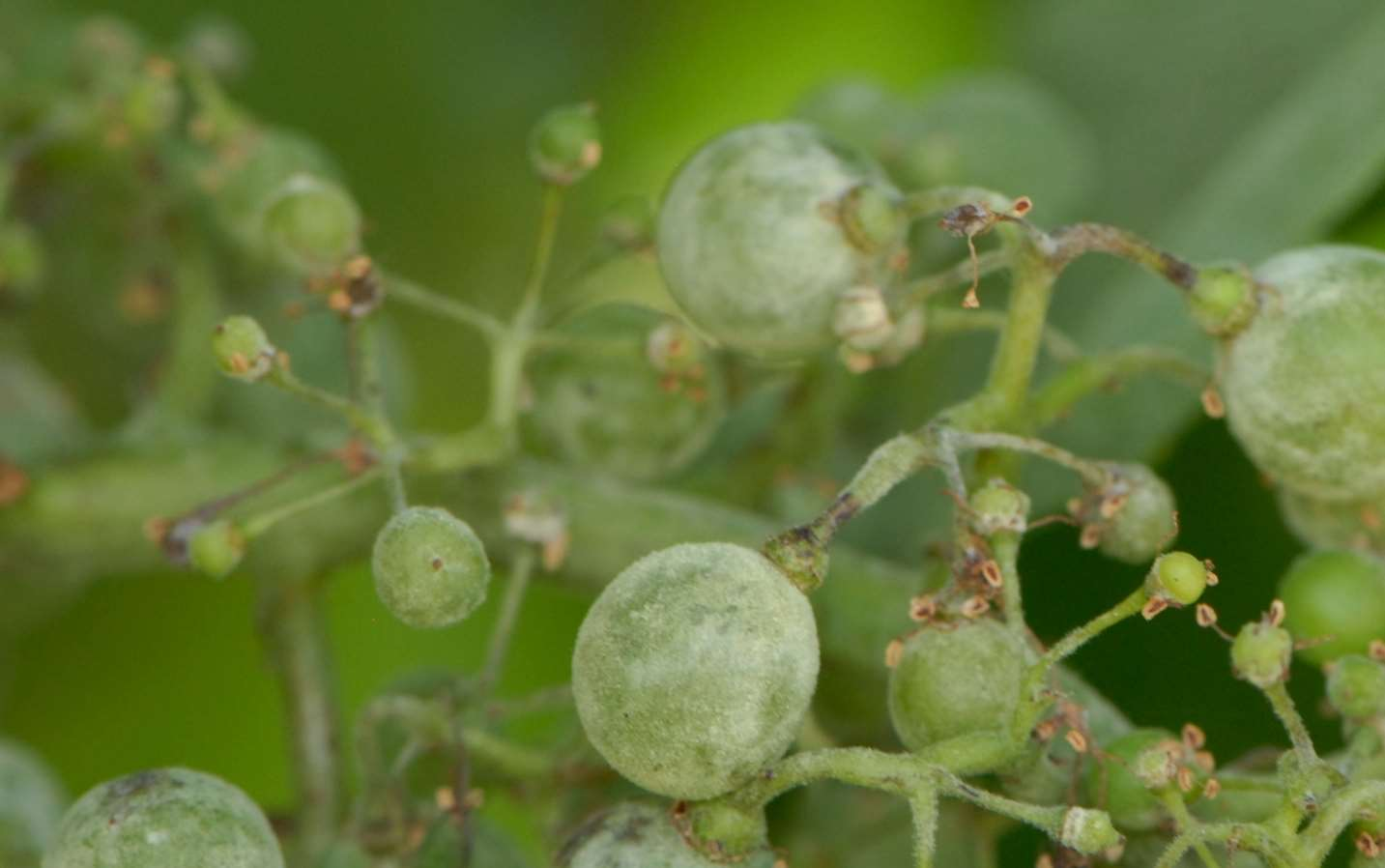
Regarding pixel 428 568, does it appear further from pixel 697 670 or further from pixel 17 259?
pixel 17 259

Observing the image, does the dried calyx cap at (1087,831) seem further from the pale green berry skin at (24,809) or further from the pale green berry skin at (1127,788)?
the pale green berry skin at (24,809)

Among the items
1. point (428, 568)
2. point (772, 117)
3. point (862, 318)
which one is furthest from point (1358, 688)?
point (772, 117)

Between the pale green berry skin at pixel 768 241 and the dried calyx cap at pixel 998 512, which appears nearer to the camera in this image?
the dried calyx cap at pixel 998 512

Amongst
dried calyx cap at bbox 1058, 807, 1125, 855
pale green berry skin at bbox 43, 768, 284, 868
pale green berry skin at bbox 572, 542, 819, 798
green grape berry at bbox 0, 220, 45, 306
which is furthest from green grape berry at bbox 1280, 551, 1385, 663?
green grape berry at bbox 0, 220, 45, 306

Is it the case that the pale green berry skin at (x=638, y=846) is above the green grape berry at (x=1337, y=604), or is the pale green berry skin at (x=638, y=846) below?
below

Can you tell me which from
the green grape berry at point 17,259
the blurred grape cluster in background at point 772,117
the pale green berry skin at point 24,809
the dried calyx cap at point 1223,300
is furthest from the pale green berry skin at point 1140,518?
the green grape berry at point 17,259
